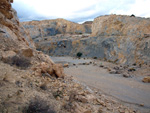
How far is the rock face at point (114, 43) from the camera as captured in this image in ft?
68.6

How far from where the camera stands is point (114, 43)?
85.4ft

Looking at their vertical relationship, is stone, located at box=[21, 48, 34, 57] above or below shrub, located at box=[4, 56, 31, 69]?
above

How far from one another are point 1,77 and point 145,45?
66.5 ft

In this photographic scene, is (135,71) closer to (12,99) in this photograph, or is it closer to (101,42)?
(101,42)

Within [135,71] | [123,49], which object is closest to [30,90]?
[135,71]

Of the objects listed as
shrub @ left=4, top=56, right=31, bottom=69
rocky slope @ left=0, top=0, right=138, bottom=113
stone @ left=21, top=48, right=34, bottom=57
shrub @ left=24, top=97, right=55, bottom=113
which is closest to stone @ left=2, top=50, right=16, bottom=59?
rocky slope @ left=0, top=0, right=138, bottom=113

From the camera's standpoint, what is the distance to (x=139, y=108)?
24.4ft

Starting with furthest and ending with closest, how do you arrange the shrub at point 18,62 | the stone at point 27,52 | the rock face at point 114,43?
the rock face at point 114,43, the stone at point 27,52, the shrub at point 18,62

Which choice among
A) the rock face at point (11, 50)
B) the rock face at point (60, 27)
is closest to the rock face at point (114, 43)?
the rock face at point (11, 50)

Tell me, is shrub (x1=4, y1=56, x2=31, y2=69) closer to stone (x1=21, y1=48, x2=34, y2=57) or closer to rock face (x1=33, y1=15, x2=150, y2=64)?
stone (x1=21, y1=48, x2=34, y2=57)

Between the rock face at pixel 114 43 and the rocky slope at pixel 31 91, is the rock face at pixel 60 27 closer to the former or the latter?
the rock face at pixel 114 43

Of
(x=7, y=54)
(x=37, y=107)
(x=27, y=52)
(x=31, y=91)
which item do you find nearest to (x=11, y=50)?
(x=7, y=54)

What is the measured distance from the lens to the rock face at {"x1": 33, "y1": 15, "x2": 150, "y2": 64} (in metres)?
20.9

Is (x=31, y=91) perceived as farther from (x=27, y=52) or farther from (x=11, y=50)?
(x=27, y=52)
